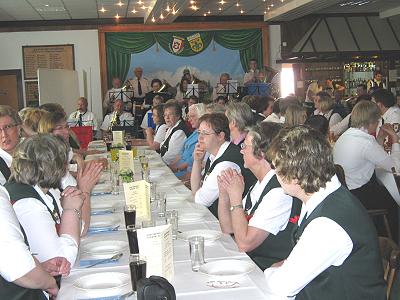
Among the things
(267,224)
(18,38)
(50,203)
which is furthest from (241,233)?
(18,38)

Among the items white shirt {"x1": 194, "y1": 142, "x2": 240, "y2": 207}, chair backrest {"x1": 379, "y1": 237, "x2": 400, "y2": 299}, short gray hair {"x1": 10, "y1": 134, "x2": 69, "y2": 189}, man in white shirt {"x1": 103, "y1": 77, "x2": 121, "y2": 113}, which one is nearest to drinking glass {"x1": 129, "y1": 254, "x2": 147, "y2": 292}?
short gray hair {"x1": 10, "y1": 134, "x2": 69, "y2": 189}

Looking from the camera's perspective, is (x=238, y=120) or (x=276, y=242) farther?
(x=238, y=120)

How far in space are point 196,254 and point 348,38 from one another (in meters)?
14.6

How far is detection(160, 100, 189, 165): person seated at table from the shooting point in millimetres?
7547

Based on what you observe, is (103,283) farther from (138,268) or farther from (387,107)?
(387,107)

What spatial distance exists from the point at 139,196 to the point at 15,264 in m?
1.18

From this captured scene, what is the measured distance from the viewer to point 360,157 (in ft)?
17.5

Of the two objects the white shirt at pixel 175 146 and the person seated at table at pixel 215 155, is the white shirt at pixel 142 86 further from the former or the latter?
the person seated at table at pixel 215 155

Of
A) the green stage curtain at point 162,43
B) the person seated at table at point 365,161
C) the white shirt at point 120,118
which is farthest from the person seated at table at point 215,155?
the green stage curtain at point 162,43

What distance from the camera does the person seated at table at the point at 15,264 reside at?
221 cm

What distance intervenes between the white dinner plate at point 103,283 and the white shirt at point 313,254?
0.62 metres

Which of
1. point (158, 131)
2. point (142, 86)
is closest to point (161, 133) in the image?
point (158, 131)

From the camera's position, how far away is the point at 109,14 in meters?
14.4

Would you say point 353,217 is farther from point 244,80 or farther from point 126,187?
point 244,80
